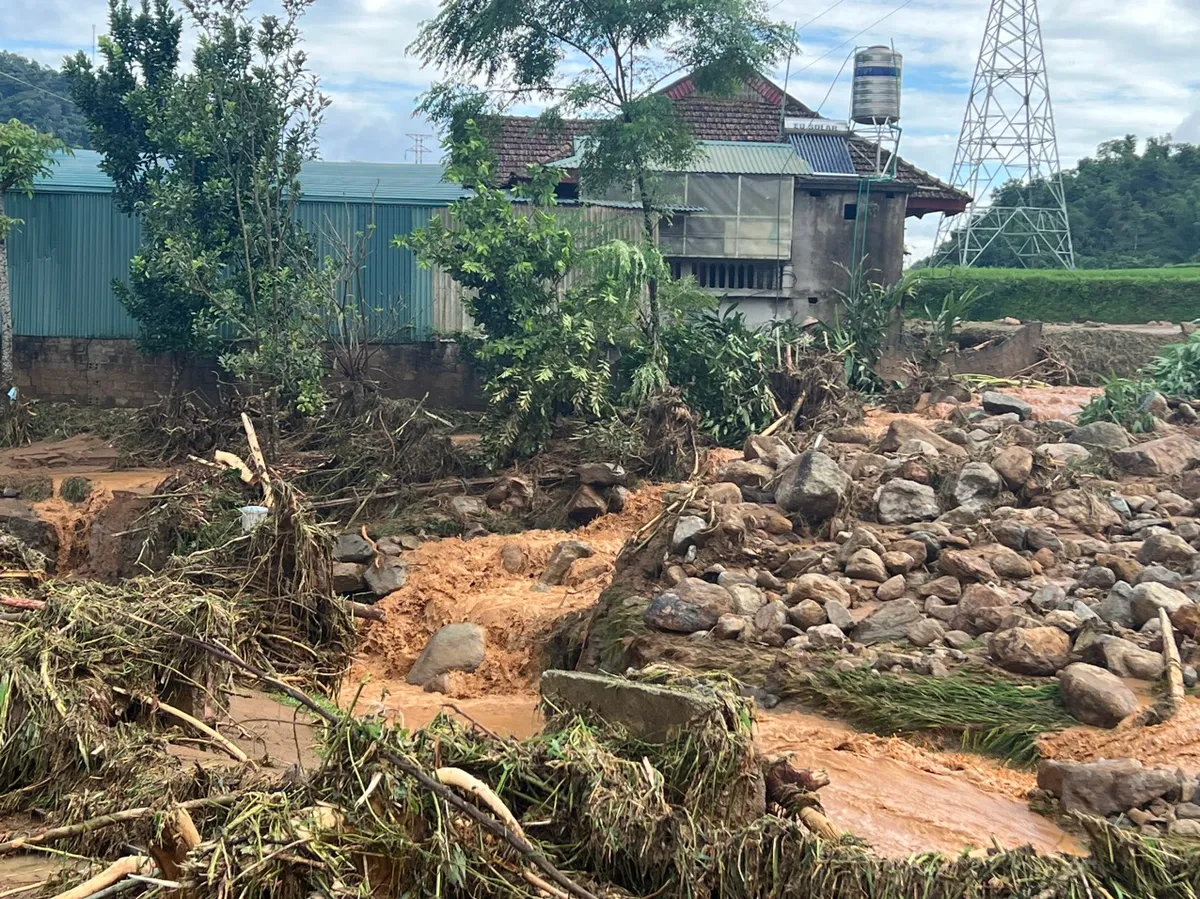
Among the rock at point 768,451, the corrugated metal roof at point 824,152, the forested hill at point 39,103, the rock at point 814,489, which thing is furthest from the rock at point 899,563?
the forested hill at point 39,103

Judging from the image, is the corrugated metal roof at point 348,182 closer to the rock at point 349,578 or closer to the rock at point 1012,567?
the rock at point 349,578

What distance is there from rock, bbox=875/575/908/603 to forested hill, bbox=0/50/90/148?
2802cm

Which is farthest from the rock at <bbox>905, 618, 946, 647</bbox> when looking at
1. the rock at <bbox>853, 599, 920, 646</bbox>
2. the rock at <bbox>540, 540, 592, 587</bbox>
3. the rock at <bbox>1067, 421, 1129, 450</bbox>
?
the rock at <bbox>1067, 421, 1129, 450</bbox>

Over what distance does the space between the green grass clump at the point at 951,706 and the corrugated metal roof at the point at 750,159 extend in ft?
45.2

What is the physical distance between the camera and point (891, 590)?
7961 mm

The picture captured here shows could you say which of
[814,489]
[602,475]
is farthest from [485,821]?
[602,475]

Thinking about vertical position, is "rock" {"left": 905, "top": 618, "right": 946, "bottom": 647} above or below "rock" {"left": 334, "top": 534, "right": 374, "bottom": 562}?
above

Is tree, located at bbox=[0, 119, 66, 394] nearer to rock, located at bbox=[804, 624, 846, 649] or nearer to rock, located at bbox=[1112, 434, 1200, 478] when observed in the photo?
rock, located at bbox=[804, 624, 846, 649]

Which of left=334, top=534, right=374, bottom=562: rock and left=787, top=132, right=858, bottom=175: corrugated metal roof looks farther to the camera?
left=787, top=132, right=858, bottom=175: corrugated metal roof

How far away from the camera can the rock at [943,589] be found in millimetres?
7844

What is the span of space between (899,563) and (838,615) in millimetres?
975

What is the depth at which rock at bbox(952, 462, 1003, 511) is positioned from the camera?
31.3 ft

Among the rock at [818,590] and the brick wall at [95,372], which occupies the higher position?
the brick wall at [95,372]

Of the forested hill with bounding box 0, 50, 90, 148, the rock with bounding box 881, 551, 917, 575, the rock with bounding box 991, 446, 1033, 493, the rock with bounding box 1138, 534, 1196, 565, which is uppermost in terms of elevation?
the forested hill with bounding box 0, 50, 90, 148
